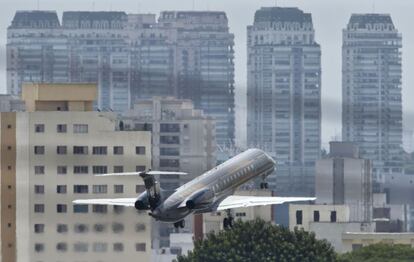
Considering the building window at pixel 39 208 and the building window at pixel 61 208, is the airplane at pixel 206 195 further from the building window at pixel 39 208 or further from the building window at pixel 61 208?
the building window at pixel 39 208

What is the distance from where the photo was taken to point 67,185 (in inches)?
4235

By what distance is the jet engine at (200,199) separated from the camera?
78.6 m

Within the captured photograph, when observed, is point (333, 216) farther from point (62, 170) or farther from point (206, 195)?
point (206, 195)

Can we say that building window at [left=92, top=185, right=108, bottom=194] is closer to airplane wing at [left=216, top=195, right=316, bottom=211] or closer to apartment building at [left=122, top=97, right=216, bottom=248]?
airplane wing at [left=216, top=195, right=316, bottom=211]

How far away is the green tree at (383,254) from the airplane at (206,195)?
3978 centimetres

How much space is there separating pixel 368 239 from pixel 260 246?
120ft

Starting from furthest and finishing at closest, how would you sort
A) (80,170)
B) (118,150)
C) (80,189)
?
(80,170), (80,189), (118,150)

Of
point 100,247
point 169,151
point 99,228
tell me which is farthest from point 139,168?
point 169,151

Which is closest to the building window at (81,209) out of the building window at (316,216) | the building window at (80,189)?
the building window at (80,189)

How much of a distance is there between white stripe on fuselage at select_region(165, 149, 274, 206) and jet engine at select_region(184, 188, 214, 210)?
25 centimetres

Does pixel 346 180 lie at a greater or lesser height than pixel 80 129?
lesser

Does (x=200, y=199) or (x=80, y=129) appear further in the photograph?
(x=80, y=129)

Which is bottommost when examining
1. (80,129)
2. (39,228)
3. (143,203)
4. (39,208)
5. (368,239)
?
(368,239)

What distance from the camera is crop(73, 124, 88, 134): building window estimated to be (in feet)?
358
